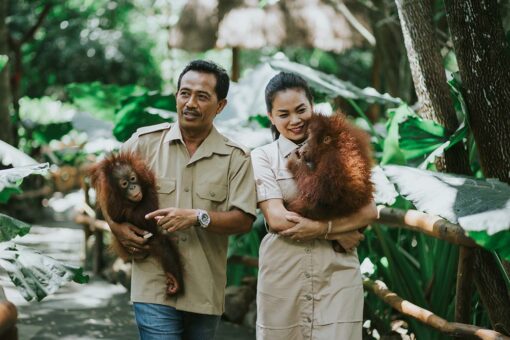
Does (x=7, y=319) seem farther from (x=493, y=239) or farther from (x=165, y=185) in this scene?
(x=493, y=239)

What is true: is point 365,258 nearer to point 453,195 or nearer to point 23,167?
point 453,195

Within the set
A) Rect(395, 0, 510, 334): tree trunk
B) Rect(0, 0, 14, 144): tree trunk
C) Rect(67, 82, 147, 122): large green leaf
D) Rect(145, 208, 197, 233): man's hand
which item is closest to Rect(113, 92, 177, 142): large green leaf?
Rect(67, 82, 147, 122): large green leaf

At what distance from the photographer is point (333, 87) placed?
15.3ft

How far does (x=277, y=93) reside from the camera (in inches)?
111

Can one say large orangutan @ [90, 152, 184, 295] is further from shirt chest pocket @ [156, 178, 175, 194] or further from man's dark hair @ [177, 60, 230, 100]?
man's dark hair @ [177, 60, 230, 100]

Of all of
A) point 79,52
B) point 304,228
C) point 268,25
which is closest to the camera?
point 304,228

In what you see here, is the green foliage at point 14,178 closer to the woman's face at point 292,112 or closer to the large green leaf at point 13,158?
the large green leaf at point 13,158

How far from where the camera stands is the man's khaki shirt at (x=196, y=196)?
2725mm

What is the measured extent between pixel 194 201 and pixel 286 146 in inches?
16.2

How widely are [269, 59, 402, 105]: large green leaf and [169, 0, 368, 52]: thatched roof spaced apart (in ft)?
9.92

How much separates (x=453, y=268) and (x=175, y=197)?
72.4 inches

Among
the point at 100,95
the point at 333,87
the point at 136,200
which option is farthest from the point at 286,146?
the point at 100,95

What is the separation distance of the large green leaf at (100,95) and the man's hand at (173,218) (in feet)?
14.8

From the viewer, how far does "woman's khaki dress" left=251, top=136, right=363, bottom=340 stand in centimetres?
267
